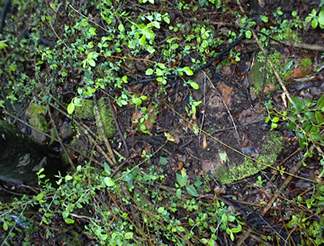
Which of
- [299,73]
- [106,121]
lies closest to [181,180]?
[106,121]

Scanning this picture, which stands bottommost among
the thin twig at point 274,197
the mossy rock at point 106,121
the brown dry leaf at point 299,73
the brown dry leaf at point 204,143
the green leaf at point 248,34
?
the thin twig at point 274,197

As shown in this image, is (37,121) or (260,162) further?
(37,121)

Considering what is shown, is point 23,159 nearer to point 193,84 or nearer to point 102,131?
point 102,131

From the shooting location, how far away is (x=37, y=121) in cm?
309

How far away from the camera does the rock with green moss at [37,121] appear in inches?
120

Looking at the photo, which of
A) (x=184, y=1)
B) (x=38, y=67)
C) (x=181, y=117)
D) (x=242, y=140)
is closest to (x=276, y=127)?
(x=242, y=140)

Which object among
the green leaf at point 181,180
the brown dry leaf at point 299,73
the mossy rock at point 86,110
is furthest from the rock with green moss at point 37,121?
the brown dry leaf at point 299,73

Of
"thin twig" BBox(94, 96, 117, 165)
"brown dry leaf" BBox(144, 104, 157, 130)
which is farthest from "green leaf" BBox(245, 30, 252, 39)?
"thin twig" BBox(94, 96, 117, 165)

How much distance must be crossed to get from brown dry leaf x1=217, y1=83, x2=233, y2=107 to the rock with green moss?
52.1 inches

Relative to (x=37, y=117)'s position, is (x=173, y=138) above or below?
below

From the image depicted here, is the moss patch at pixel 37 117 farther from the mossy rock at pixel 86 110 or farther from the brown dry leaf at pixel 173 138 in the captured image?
the brown dry leaf at pixel 173 138

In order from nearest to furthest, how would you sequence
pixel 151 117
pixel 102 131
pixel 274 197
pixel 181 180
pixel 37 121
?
pixel 274 197 → pixel 181 180 → pixel 151 117 → pixel 102 131 → pixel 37 121

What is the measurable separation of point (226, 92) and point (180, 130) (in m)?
0.39

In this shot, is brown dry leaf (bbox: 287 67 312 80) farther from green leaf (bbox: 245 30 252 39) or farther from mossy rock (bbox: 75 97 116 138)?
mossy rock (bbox: 75 97 116 138)
